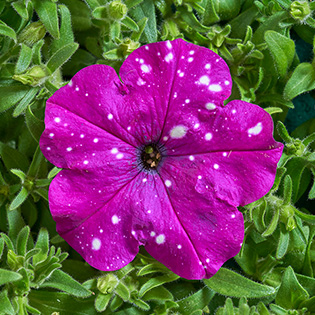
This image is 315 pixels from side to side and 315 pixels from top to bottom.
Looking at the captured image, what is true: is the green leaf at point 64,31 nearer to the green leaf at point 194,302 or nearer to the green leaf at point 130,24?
the green leaf at point 130,24

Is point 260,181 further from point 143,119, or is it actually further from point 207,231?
point 143,119

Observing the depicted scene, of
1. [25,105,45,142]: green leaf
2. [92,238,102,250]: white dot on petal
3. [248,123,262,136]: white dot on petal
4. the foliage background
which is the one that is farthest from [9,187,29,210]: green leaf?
[248,123,262,136]: white dot on petal

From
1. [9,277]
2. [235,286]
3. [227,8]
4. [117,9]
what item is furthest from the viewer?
[227,8]

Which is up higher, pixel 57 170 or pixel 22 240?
pixel 57 170

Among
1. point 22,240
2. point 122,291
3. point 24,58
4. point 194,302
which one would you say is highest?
point 24,58

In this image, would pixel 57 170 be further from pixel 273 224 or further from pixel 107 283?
pixel 273 224

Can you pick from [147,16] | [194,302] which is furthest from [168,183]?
[147,16]

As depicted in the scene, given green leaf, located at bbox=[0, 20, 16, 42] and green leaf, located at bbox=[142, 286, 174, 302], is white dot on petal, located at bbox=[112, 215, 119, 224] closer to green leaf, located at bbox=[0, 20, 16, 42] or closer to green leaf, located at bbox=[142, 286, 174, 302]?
green leaf, located at bbox=[142, 286, 174, 302]

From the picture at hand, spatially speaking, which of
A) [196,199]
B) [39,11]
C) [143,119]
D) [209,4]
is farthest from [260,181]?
[39,11]
